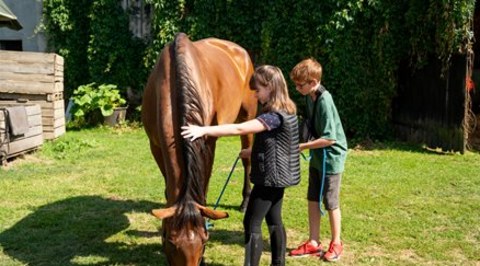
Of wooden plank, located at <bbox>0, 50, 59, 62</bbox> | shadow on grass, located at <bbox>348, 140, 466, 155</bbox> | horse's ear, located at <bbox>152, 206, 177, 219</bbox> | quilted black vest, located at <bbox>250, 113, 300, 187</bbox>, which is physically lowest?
shadow on grass, located at <bbox>348, 140, 466, 155</bbox>

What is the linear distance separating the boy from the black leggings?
1.41 ft

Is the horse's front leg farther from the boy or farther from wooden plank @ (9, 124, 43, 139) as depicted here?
wooden plank @ (9, 124, 43, 139)

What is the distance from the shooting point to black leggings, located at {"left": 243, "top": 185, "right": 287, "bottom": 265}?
3.33m

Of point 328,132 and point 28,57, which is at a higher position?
point 28,57

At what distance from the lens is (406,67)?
8812 mm

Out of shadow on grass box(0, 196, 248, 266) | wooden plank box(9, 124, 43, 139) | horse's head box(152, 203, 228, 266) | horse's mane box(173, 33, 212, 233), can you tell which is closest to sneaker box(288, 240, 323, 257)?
shadow on grass box(0, 196, 248, 266)

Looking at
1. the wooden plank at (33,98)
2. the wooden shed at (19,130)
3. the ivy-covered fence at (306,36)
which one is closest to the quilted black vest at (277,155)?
the wooden shed at (19,130)

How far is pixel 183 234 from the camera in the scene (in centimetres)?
261

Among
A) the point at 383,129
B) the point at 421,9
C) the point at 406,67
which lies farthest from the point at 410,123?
the point at 421,9

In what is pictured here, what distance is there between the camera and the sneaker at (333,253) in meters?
3.86

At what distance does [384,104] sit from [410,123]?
55 cm

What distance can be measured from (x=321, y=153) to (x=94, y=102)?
22.7 ft

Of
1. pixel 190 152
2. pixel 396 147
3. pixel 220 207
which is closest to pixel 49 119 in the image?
pixel 220 207

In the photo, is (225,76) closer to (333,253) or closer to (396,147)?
(333,253)
